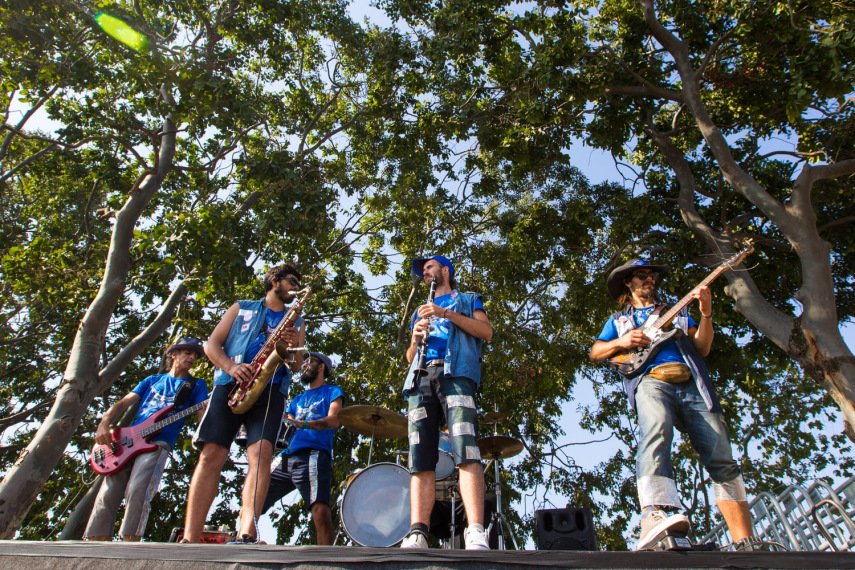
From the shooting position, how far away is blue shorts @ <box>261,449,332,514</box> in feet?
16.7

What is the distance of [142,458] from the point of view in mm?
4711

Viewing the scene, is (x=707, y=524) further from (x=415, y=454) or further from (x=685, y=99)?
(x=415, y=454)

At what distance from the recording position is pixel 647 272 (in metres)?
4.12

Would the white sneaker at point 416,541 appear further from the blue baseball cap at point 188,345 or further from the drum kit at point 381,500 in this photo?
the blue baseball cap at point 188,345

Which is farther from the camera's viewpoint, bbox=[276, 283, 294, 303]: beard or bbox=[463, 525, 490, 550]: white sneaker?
bbox=[276, 283, 294, 303]: beard

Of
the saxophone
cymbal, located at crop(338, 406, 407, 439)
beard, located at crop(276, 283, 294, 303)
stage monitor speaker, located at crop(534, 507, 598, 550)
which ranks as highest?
beard, located at crop(276, 283, 294, 303)

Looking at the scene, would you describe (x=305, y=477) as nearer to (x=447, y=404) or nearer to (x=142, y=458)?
(x=142, y=458)

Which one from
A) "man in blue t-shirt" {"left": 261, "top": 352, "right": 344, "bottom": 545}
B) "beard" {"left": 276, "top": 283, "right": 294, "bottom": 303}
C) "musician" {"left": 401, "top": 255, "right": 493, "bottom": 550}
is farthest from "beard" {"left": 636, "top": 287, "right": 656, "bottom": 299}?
"man in blue t-shirt" {"left": 261, "top": 352, "right": 344, "bottom": 545}

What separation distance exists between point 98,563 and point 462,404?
185 centimetres

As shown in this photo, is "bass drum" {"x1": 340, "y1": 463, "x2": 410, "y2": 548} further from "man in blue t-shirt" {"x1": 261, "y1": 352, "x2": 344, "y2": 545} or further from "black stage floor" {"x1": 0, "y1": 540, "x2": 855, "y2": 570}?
"black stage floor" {"x1": 0, "y1": 540, "x2": 855, "y2": 570}

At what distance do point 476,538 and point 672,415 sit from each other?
146 centimetres

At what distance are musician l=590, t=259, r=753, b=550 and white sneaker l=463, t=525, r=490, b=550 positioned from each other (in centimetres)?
80

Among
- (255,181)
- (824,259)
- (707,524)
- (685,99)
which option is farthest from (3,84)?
(707,524)

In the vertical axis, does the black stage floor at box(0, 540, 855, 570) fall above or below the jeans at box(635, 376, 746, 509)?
below
